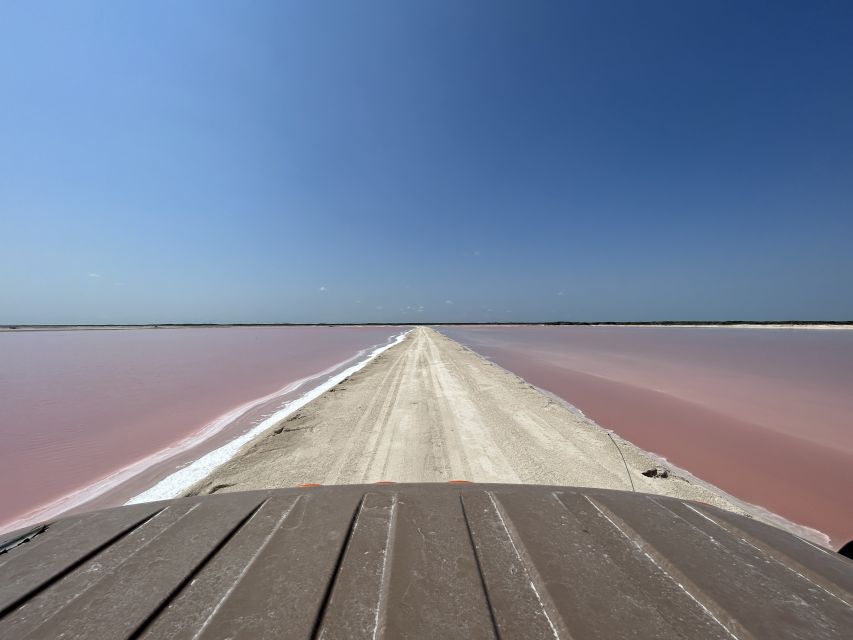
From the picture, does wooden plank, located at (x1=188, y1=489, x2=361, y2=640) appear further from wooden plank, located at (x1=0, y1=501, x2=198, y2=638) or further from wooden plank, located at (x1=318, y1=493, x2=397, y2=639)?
wooden plank, located at (x1=0, y1=501, x2=198, y2=638)

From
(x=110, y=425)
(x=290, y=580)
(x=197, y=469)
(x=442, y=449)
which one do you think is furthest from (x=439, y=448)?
(x=110, y=425)

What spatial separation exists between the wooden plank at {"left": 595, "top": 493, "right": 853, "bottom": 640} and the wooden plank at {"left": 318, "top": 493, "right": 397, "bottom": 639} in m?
1.32

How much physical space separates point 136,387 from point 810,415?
20.4 m

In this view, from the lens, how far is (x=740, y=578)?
1.42 m

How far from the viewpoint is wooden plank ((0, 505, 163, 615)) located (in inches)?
52.1

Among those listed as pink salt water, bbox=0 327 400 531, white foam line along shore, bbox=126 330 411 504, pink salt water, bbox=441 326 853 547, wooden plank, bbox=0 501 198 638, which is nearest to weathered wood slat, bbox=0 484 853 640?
wooden plank, bbox=0 501 198 638

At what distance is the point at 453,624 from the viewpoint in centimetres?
118

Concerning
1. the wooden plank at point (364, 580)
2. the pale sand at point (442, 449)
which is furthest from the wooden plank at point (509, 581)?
the pale sand at point (442, 449)

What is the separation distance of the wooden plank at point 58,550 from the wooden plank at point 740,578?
2711 mm

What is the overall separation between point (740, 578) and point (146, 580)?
8.48ft

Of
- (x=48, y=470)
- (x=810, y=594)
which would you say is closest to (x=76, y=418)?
(x=48, y=470)

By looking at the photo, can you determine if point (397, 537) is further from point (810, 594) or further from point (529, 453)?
point (529, 453)

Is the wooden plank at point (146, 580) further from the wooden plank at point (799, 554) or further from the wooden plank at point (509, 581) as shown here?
the wooden plank at point (799, 554)

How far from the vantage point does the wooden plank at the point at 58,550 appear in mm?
1324
